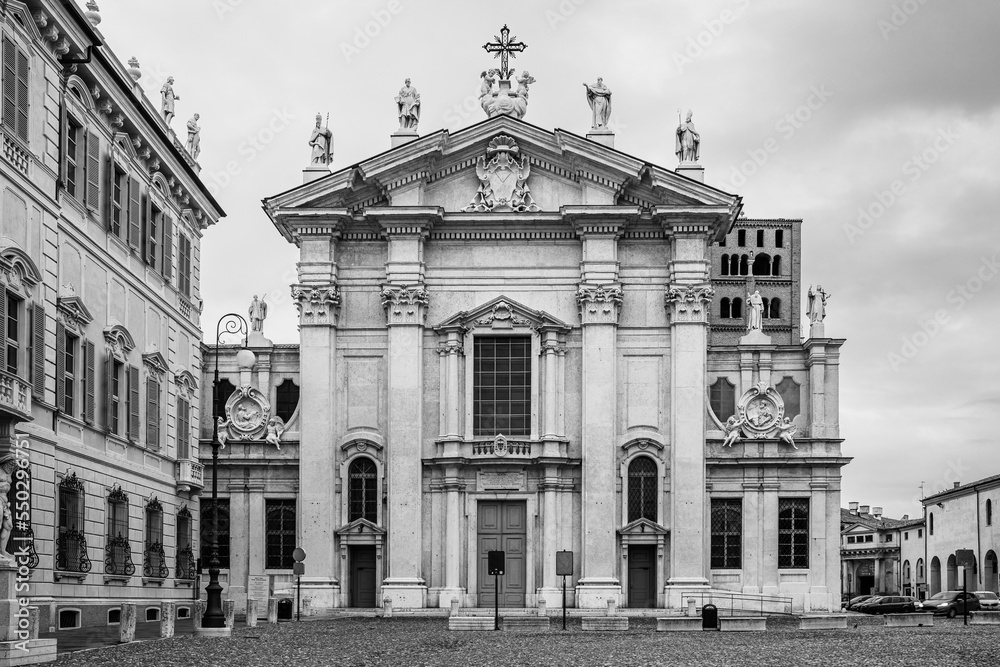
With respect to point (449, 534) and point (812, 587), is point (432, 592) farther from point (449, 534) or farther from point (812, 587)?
point (812, 587)

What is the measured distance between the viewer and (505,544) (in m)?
50.0

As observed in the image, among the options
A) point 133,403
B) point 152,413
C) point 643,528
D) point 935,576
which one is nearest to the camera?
point 133,403

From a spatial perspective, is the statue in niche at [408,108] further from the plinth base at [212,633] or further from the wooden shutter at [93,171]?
the plinth base at [212,633]

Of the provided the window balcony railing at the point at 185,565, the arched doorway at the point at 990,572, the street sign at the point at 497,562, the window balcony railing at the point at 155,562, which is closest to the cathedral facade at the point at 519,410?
the window balcony railing at the point at 185,565

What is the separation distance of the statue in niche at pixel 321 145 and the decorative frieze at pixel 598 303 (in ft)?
33.8

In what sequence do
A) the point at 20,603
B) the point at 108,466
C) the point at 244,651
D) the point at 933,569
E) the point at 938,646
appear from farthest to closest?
the point at 933,569, the point at 108,466, the point at 938,646, the point at 244,651, the point at 20,603

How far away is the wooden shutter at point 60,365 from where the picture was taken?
103 ft

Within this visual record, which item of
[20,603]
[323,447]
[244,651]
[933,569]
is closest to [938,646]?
[244,651]

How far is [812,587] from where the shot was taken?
50344 mm

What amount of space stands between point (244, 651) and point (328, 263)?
2354cm

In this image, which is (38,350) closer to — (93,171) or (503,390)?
(93,171)

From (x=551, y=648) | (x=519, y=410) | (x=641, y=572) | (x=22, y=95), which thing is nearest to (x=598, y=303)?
(x=519, y=410)

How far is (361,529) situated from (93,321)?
17.4 meters

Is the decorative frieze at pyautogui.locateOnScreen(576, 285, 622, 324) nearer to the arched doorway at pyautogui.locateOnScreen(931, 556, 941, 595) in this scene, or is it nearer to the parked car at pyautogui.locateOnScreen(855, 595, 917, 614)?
the parked car at pyautogui.locateOnScreen(855, 595, 917, 614)
